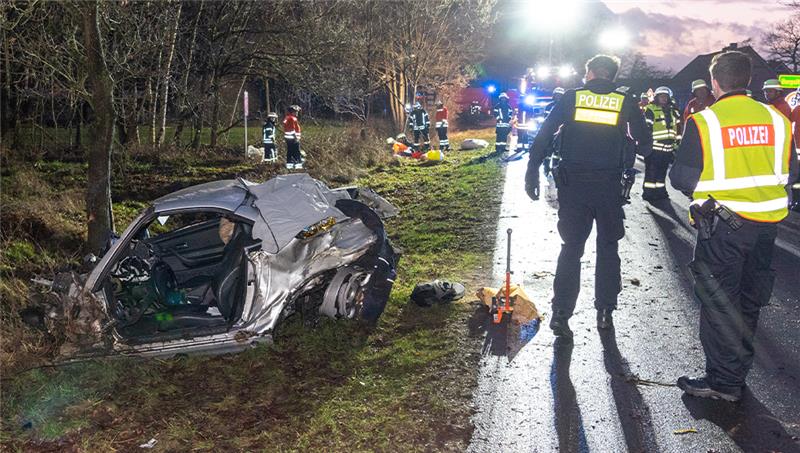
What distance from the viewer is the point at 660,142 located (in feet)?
36.0

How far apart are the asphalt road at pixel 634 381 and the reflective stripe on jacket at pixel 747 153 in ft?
3.98

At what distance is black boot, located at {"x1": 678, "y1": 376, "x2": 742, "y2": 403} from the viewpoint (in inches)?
161

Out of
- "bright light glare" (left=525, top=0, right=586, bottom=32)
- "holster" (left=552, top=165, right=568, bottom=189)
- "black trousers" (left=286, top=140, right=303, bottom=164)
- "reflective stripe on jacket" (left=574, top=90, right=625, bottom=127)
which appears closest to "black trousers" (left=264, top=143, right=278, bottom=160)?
"black trousers" (left=286, top=140, right=303, bottom=164)

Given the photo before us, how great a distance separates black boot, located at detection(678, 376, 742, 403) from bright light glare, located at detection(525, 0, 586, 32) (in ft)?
98.3

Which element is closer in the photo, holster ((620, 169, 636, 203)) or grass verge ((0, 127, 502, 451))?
grass verge ((0, 127, 502, 451))

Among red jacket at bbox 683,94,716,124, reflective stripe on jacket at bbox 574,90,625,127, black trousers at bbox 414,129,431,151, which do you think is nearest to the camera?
reflective stripe on jacket at bbox 574,90,625,127

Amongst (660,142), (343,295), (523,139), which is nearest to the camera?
(343,295)

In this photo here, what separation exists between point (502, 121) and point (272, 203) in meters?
14.0

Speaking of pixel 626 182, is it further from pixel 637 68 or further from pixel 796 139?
pixel 637 68

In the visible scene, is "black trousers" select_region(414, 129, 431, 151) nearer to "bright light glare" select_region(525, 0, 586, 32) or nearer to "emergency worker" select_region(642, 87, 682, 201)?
"emergency worker" select_region(642, 87, 682, 201)

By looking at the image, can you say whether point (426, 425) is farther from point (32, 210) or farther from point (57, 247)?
point (32, 210)

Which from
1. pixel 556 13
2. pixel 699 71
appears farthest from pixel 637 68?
pixel 556 13

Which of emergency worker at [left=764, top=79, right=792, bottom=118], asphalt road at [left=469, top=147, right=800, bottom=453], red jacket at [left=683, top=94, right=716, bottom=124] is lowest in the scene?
asphalt road at [left=469, top=147, right=800, bottom=453]

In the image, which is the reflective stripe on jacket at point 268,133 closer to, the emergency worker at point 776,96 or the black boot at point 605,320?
the emergency worker at point 776,96
